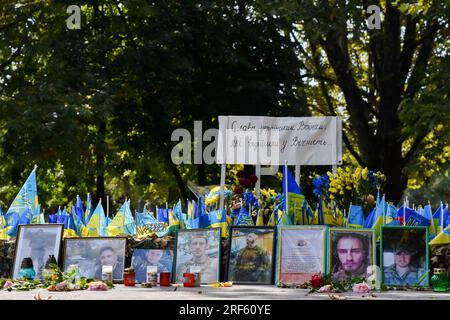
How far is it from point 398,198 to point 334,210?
13.6 meters

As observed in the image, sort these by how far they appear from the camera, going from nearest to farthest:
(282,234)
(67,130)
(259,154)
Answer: (282,234), (259,154), (67,130)

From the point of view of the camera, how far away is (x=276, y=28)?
77.9 feet

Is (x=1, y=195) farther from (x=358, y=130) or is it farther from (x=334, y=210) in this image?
(x=334, y=210)

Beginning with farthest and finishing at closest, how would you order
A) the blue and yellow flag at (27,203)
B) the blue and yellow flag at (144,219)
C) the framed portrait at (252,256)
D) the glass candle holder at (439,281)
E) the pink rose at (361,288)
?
the blue and yellow flag at (27,203) < the blue and yellow flag at (144,219) < the framed portrait at (252,256) < the glass candle holder at (439,281) < the pink rose at (361,288)

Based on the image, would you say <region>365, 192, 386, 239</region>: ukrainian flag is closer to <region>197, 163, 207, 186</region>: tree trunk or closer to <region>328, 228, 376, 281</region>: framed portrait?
<region>328, 228, 376, 281</region>: framed portrait

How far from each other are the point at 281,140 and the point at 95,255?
2713 mm

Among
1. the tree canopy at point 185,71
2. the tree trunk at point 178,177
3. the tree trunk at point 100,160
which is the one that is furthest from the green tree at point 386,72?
the tree trunk at point 100,160

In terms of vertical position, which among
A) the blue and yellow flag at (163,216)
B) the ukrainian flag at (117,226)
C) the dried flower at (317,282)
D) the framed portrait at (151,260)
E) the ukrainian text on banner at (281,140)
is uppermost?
the ukrainian text on banner at (281,140)

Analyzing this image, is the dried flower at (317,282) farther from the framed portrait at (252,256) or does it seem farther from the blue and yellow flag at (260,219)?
the blue and yellow flag at (260,219)

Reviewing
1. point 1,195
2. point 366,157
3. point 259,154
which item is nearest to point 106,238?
point 259,154

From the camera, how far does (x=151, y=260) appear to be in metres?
10.1

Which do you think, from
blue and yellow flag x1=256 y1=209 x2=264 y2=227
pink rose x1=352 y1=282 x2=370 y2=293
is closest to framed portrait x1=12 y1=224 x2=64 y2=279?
blue and yellow flag x1=256 y1=209 x2=264 y2=227

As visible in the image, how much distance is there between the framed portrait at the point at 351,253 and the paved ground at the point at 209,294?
0.58 meters

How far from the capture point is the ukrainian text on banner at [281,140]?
10.8 meters
